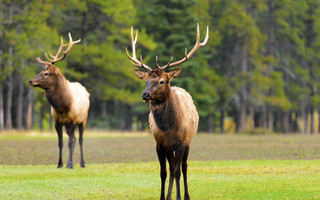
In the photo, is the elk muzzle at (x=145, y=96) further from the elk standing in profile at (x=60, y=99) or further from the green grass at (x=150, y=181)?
the elk standing in profile at (x=60, y=99)

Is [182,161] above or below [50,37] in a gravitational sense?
below

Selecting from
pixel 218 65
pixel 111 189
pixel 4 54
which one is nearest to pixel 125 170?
pixel 111 189

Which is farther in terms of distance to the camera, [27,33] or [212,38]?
[212,38]

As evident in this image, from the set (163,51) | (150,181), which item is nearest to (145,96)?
(150,181)

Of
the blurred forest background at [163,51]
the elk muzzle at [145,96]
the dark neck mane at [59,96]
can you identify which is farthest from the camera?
the blurred forest background at [163,51]

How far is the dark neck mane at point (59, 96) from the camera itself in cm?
1711

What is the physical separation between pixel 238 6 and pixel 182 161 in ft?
163

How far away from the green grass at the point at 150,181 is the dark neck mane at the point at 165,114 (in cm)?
173

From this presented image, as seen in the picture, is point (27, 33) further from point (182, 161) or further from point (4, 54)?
point (182, 161)

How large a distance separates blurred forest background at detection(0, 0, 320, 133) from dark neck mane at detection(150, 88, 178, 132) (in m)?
33.1

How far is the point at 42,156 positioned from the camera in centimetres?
2173

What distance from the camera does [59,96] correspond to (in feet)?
56.5

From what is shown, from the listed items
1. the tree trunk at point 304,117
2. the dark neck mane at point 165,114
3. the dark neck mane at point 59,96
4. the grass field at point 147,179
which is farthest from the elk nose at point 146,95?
the tree trunk at point 304,117

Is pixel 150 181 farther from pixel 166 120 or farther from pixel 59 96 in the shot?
pixel 59 96
